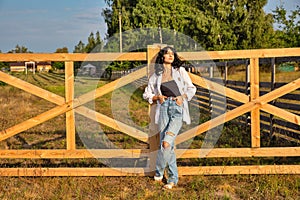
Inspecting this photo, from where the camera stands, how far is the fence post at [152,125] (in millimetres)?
5562

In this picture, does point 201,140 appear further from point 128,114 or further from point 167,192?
point 128,114

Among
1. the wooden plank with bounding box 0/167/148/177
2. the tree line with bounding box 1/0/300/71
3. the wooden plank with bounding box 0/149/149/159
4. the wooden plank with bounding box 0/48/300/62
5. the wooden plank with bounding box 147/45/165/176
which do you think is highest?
the tree line with bounding box 1/0/300/71

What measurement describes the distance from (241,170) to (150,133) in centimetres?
144

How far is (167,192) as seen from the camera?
514 cm

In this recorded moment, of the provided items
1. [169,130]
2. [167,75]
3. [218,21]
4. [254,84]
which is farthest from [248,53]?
[218,21]

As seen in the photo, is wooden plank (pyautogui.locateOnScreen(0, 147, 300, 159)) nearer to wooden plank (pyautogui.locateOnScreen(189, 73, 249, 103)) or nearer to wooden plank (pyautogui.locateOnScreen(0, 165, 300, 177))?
wooden plank (pyautogui.locateOnScreen(0, 165, 300, 177))

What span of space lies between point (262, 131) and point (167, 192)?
184 inches

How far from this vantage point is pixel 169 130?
17.2 feet

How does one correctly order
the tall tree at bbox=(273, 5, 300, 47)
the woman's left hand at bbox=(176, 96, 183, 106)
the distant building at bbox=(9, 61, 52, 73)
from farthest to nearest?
1. the tall tree at bbox=(273, 5, 300, 47)
2. the distant building at bbox=(9, 61, 52, 73)
3. the woman's left hand at bbox=(176, 96, 183, 106)

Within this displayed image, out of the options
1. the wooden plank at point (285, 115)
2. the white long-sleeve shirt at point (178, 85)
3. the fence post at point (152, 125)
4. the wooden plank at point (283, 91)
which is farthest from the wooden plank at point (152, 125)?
the wooden plank at point (285, 115)

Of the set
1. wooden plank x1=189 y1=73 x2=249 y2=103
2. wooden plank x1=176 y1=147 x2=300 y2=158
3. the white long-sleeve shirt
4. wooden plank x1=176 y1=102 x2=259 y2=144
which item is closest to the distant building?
the white long-sleeve shirt

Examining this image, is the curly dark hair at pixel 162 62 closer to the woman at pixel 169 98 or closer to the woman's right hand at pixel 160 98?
the woman at pixel 169 98

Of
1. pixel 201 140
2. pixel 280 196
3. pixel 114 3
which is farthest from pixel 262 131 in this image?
pixel 114 3

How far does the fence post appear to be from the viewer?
5.56m
